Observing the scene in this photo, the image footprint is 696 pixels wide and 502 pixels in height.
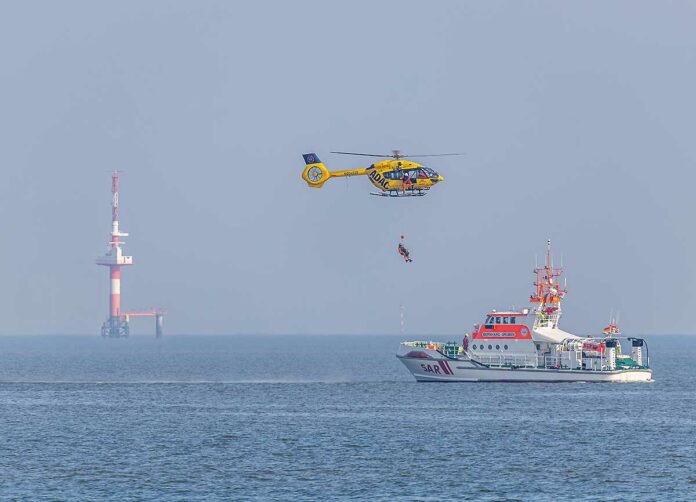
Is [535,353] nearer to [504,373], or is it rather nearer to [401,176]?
[504,373]

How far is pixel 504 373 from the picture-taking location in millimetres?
127375

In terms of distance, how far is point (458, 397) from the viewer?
383 feet

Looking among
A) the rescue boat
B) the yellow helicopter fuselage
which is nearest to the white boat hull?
the rescue boat

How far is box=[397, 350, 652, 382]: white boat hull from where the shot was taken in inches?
4978

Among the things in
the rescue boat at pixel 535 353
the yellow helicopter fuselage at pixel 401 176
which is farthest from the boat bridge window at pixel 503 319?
the yellow helicopter fuselage at pixel 401 176

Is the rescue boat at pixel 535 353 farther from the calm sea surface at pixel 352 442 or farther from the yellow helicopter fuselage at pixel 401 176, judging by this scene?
the yellow helicopter fuselage at pixel 401 176

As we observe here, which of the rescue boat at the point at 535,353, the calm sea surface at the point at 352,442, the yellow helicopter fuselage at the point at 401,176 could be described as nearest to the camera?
the calm sea surface at the point at 352,442

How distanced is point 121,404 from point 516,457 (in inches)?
1877

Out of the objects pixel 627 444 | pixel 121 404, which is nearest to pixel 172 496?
pixel 627 444

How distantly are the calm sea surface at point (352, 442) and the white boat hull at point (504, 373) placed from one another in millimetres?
1028

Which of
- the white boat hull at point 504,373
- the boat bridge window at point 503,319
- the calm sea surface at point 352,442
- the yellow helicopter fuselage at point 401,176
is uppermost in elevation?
the yellow helicopter fuselage at point 401,176

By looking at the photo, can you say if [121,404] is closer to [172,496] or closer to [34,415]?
[34,415]

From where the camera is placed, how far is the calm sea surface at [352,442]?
66812 mm

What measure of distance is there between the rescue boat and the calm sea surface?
1.46m
